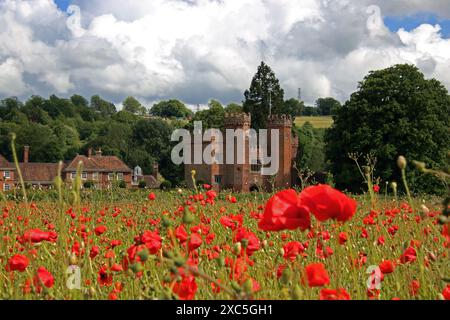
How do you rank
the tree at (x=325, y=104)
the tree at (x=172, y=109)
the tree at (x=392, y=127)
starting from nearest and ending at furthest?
the tree at (x=392, y=127)
the tree at (x=325, y=104)
the tree at (x=172, y=109)

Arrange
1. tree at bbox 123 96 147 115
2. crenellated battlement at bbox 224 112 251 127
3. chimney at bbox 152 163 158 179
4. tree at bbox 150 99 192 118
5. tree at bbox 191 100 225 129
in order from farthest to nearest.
→ tree at bbox 123 96 147 115
tree at bbox 150 99 192 118
chimney at bbox 152 163 158 179
tree at bbox 191 100 225 129
crenellated battlement at bbox 224 112 251 127

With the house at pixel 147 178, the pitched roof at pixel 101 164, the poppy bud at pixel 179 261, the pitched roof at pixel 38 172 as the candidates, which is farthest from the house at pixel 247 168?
the poppy bud at pixel 179 261

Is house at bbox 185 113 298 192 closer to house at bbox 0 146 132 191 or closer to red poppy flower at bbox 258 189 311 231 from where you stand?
house at bbox 0 146 132 191

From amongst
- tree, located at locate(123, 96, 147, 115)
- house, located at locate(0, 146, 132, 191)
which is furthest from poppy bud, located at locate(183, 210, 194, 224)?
tree, located at locate(123, 96, 147, 115)

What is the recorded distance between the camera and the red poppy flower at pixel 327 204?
62.2 inches

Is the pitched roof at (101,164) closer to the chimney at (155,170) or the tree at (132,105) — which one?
the chimney at (155,170)

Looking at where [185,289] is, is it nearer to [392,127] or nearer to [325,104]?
[392,127]

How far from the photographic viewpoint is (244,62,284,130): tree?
155 feet

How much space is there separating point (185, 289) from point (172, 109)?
4803 inches

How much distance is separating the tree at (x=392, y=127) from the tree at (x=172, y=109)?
88.9 m

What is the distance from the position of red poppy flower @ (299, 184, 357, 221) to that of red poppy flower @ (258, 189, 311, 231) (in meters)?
0.02

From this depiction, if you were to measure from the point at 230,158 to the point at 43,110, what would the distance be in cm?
6701
